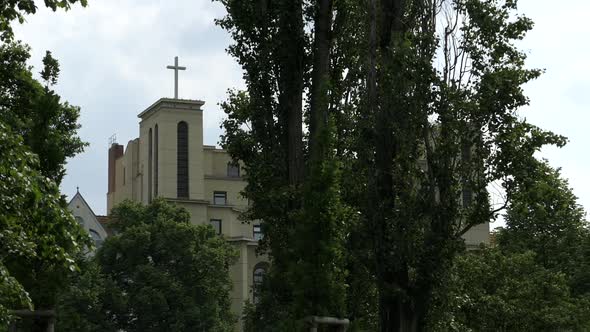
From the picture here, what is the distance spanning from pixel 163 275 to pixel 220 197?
34477 mm

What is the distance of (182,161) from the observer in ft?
307

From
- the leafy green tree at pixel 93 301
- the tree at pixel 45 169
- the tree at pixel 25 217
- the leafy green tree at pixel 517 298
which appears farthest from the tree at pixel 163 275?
the tree at pixel 25 217

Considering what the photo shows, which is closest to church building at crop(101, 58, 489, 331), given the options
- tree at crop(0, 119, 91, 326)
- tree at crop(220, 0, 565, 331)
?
A: tree at crop(220, 0, 565, 331)

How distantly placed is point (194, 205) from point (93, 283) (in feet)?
102

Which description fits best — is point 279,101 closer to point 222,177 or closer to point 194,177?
point 194,177

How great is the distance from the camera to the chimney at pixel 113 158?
110938 millimetres

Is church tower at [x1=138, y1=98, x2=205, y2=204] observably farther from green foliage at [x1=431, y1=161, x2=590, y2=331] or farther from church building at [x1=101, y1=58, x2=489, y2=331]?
green foliage at [x1=431, y1=161, x2=590, y2=331]

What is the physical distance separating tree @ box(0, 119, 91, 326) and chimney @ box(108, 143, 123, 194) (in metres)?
93.5

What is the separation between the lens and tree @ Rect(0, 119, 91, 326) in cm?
1612

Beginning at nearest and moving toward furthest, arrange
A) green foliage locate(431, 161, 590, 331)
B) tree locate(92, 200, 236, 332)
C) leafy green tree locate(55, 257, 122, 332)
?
green foliage locate(431, 161, 590, 331) < leafy green tree locate(55, 257, 122, 332) < tree locate(92, 200, 236, 332)

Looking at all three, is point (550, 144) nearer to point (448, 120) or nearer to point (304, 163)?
point (448, 120)

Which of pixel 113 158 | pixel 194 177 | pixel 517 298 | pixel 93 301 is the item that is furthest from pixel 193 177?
pixel 517 298

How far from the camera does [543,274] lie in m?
46.8

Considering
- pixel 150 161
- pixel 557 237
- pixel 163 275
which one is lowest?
pixel 163 275
